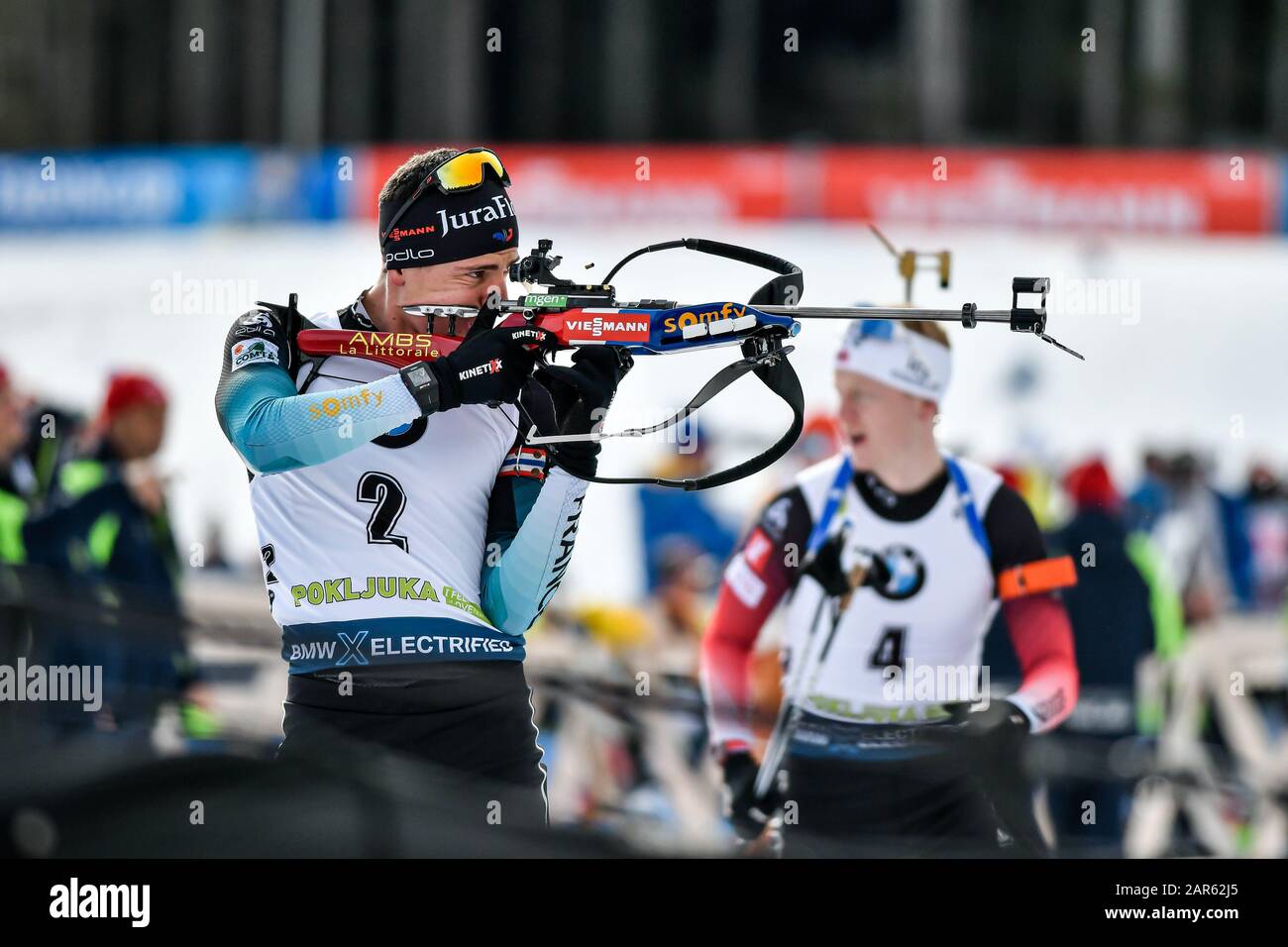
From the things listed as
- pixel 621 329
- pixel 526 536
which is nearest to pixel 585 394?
pixel 621 329

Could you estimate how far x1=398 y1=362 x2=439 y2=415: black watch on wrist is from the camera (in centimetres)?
327

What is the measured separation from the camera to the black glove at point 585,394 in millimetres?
3363

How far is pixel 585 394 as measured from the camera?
11.1 ft

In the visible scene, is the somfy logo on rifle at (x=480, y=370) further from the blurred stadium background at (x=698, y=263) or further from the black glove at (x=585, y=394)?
the blurred stadium background at (x=698, y=263)

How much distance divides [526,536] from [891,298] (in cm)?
834

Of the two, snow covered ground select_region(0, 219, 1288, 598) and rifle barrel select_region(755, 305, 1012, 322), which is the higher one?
snow covered ground select_region(0, 219, 1288, 598)

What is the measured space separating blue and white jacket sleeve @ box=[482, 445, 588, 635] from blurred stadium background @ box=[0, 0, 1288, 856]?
74 centimetres

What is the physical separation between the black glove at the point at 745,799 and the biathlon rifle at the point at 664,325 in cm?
118

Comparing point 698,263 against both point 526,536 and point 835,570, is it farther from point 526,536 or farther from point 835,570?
point 526,536

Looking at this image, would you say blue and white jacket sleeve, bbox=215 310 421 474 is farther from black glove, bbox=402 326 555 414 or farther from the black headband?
the black headband

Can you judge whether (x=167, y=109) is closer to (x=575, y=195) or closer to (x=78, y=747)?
(x=575, y=195)

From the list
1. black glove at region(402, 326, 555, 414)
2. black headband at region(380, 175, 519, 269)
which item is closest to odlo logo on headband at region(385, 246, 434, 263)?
black headband at region(380, 175, 519, 269)

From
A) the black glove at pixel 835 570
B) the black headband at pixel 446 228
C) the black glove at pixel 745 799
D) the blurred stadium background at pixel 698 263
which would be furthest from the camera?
the blurred stadium background at pixel 698 263

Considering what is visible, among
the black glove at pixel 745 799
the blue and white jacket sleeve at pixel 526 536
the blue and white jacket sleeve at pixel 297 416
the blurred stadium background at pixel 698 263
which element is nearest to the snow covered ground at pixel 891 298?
the blurred stadium background at pixel 698 263
